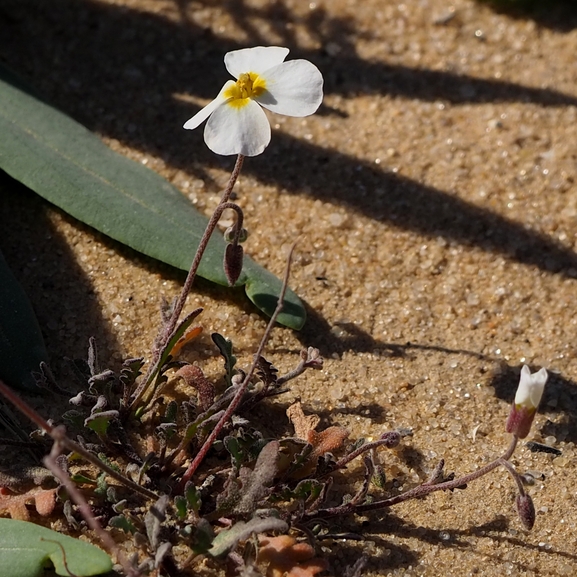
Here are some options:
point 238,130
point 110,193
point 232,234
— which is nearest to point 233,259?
point 232,234

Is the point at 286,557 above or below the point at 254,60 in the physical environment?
below

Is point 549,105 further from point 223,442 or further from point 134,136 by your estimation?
point 223,442

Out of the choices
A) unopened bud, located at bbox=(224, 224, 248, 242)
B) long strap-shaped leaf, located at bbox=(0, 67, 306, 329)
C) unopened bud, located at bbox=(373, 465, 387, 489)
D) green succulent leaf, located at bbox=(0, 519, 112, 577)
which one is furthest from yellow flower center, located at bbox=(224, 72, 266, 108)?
green succulent leaf, located at bbox=(0, 519, 112, 577)

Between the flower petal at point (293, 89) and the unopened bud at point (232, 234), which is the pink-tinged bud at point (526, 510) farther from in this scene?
the flower petal at point (293, 89)

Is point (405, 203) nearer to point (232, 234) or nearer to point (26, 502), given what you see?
point (232, 234)

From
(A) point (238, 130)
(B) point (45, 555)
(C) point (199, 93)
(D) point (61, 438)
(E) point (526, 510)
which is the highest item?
(C) point (199, 93)

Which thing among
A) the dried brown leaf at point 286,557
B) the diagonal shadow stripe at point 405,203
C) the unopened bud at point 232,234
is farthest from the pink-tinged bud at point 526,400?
the diagonal shadow stripe at point 405,203
